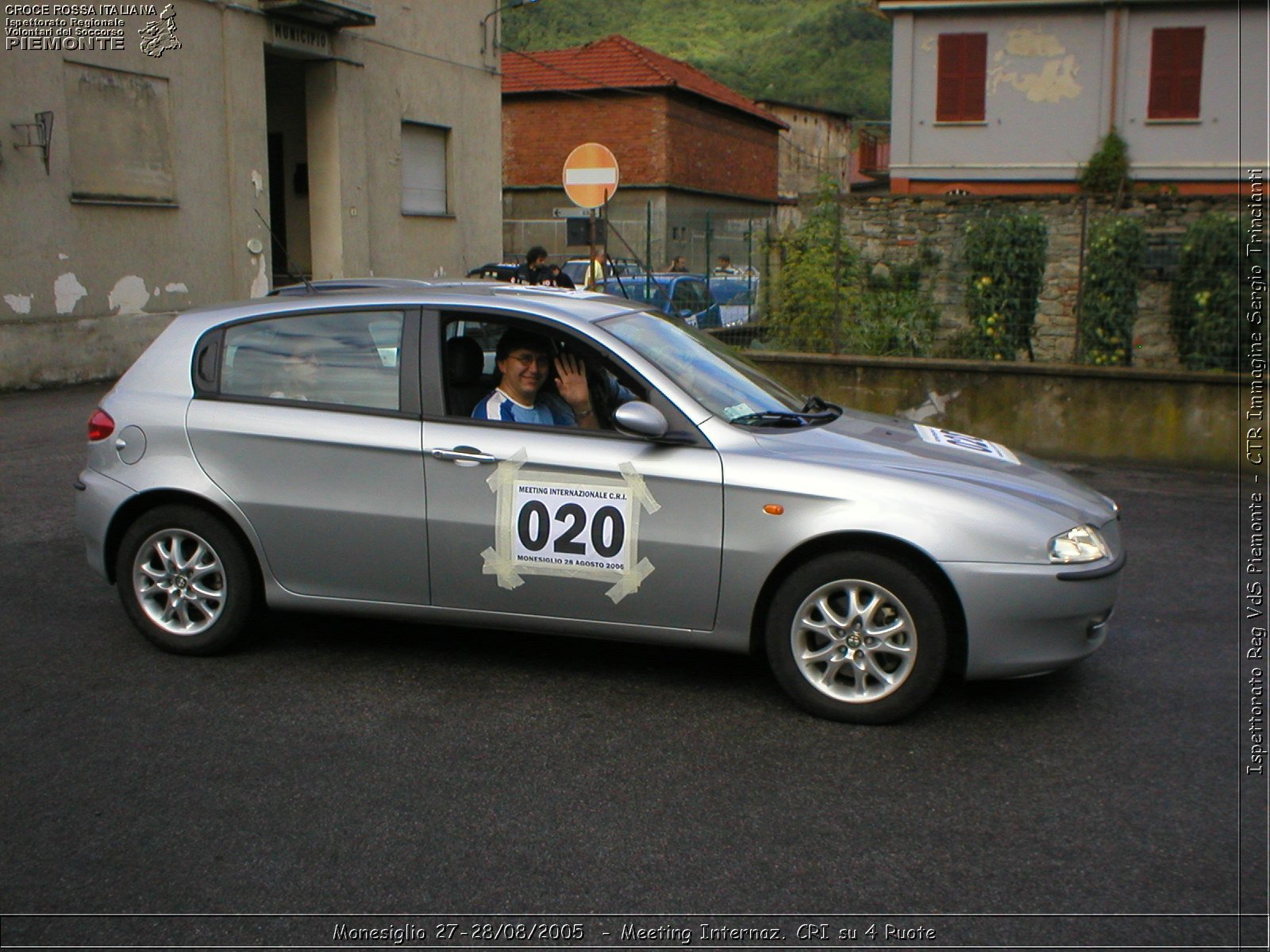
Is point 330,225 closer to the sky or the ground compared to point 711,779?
closer to the sky

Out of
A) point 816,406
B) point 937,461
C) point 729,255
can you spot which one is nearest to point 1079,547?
point 937,461

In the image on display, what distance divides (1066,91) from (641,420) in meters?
28.5

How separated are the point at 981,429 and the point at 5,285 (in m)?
11.3

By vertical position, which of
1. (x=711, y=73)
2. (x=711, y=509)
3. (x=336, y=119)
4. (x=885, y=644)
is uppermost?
(x=711, y=73)

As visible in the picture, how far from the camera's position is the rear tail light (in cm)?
562

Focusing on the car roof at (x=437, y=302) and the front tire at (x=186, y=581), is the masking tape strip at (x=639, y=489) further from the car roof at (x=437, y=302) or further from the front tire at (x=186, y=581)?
the front tire at (x=186, y=581)

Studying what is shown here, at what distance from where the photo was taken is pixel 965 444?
5641mm

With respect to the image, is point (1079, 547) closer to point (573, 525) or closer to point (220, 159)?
point (573, 525)

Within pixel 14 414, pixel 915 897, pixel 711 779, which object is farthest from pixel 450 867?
pixel 14 414

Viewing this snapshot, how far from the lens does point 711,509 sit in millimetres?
4879

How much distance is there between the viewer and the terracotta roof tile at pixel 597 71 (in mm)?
40781

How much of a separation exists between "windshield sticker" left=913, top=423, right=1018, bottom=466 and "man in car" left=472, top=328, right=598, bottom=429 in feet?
5.05

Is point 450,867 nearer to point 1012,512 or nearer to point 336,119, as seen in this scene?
point 1012,512

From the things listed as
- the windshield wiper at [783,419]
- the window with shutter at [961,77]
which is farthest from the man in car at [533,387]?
the window with shutter at [961,77]
